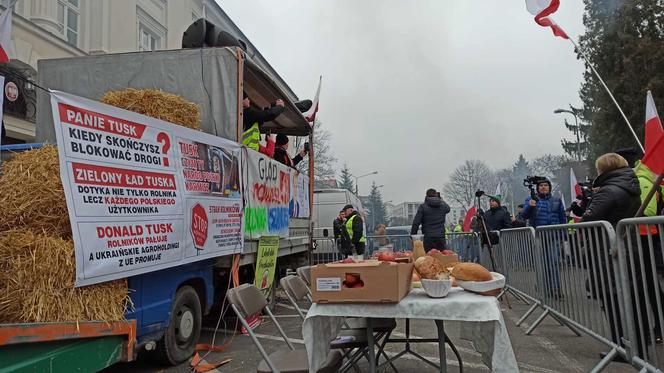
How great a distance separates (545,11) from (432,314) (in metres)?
8.17

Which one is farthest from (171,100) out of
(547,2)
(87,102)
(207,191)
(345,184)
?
(345,184)

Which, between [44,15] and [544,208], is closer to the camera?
[544,208]

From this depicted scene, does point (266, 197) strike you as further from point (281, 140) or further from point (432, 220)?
point (432, 220)

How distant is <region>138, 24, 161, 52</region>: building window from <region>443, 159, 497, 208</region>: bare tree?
167 ft

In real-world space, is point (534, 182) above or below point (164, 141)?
below

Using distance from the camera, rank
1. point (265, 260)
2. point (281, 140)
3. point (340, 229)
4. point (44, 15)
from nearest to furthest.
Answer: point (265, 260), point (281, 140), point (340, 229), point (44, 15)

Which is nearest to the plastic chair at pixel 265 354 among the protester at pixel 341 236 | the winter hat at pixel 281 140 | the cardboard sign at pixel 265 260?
the cardboard sign at pixel 265 260

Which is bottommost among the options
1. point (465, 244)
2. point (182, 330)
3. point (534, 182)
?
point (182, 330)

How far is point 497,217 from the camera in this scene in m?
9.73

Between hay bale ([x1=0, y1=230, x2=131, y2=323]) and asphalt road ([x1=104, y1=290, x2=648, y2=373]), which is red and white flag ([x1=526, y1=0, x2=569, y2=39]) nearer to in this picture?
asphalt road ([x1=104, y1=290, x2=648, y2=373])

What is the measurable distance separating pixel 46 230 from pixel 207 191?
1580 millimetres

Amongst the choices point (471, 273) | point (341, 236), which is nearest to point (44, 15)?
point (341, 236)

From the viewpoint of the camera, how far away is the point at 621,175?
4258mm

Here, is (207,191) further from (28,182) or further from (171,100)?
(28,182)
